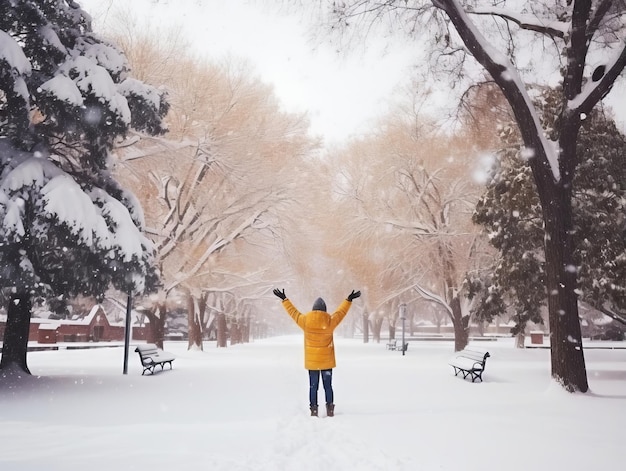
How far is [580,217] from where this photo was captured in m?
15.2

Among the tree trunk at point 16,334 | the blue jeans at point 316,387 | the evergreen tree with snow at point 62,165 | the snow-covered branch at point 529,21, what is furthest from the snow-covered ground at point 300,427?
the snow-covered branch at point 529,21

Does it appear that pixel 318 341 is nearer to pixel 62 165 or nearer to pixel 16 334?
pixel 62 165

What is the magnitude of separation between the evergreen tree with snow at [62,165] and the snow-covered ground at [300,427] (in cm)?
260

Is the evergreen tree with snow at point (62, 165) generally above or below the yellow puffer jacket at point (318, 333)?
above

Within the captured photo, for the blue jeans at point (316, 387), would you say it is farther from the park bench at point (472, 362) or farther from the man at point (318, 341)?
the park bench at point (472, 362)

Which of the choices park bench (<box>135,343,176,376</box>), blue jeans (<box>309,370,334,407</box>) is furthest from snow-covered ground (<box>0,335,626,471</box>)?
park bench (<box>135,343,176,376</box>)

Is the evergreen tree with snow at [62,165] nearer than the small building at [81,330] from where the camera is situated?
Yes

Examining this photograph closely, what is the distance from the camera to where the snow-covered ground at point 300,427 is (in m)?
5.53

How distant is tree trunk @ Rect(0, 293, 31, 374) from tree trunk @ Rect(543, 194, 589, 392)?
1265 cm

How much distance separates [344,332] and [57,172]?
8388cm

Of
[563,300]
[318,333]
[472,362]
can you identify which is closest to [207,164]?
[472,362]

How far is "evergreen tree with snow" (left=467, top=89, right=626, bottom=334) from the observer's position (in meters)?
15.1

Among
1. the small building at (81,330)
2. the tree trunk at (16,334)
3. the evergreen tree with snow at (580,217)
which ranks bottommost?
the small building at (81,330)

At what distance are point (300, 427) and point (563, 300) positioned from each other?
6745mm
